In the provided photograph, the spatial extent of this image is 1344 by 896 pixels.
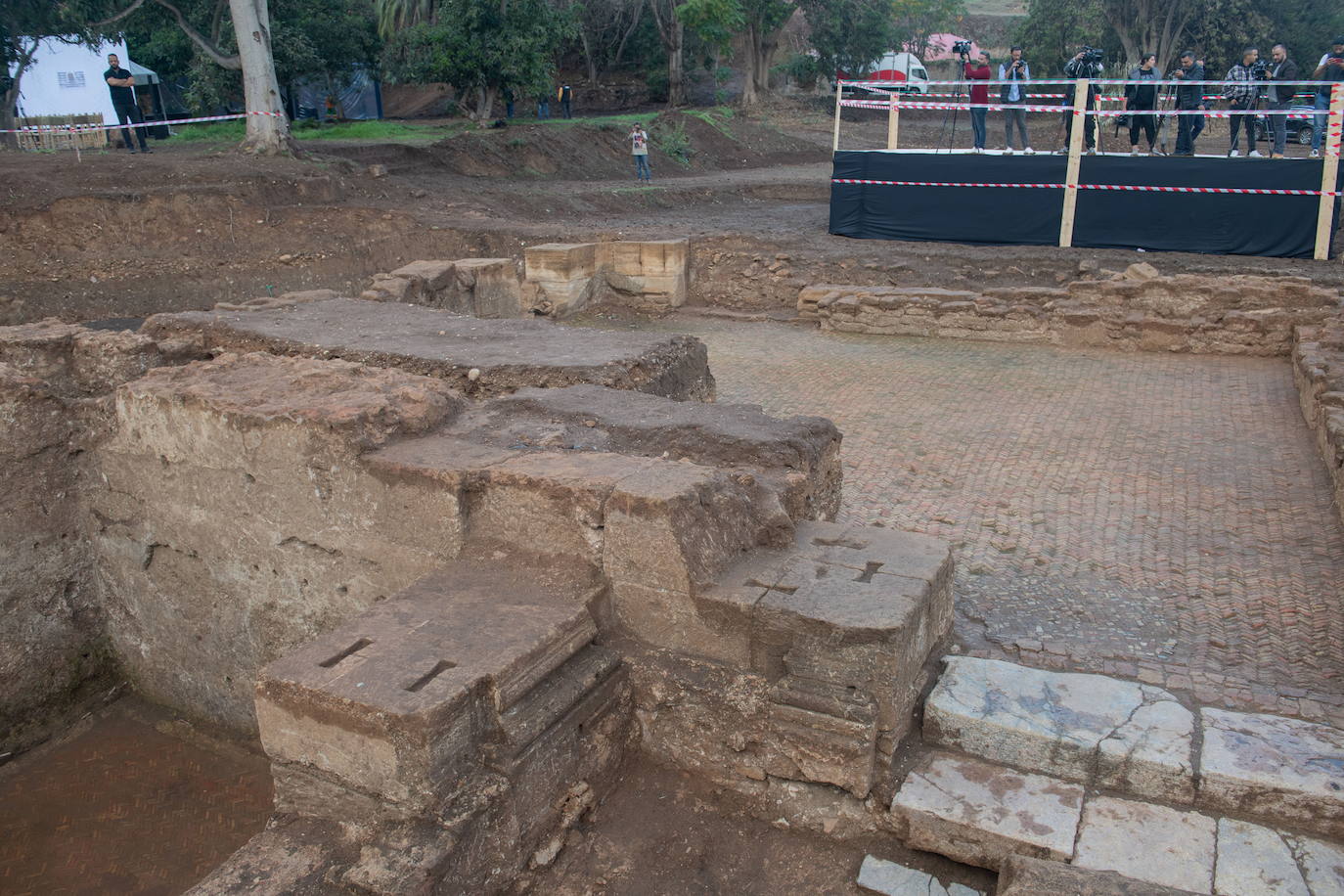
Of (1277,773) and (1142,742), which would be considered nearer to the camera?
(1277,773)

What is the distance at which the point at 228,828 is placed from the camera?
176 inches

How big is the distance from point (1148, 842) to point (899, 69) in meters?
37.5

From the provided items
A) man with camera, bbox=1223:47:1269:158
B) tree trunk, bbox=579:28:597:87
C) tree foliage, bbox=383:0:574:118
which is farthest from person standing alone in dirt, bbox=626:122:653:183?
tree trunk, bbox=579:28:597:87

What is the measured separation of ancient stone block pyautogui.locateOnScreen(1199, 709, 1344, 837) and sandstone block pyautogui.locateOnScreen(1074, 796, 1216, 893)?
128mm

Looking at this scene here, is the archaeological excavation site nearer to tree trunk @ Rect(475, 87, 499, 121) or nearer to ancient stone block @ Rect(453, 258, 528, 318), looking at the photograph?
ancient stone block @ Rect(453, 258, 528, 318)

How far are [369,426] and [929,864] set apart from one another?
8.42ft

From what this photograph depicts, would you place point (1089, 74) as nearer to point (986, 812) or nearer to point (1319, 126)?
point (1319, 126)

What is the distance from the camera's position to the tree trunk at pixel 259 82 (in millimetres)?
16812

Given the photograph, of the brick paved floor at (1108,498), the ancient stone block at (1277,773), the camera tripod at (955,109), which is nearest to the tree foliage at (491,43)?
the camera tripod at (955,109)

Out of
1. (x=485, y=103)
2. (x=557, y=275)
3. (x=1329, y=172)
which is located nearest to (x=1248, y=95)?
(x=1329, y=172)

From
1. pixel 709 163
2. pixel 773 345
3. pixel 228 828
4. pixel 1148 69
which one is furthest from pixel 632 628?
pixel 709 163

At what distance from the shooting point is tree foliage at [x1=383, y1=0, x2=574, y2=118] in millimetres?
22031

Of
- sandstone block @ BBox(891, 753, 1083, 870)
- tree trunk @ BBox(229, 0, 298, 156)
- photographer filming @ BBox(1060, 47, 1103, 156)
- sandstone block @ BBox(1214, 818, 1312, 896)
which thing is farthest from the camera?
tree trunk @ BBox(229, 0, 298, 156)

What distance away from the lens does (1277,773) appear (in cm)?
302
